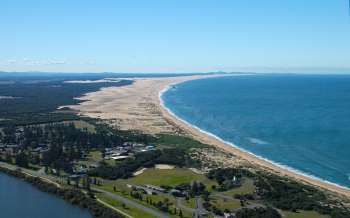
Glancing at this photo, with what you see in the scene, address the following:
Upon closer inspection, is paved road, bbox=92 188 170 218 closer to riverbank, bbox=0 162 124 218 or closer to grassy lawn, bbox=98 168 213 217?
grassy lawn, bbox=98 168 213 217

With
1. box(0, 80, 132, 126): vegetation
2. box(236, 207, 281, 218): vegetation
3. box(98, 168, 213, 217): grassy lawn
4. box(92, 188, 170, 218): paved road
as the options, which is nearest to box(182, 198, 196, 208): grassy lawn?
box(98, 168, 213, 217): grassy lawn

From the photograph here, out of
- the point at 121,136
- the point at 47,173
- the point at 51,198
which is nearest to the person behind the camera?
the point at 51,198

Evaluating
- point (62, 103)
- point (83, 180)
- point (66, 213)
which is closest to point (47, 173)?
point (83, 180)

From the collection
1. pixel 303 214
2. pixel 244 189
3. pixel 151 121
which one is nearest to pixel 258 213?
pixel 303 214

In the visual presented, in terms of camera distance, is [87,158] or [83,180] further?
[87,158]

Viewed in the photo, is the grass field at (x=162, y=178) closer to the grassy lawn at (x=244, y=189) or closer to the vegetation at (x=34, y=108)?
the grassy lawn at (x=244, y=189)

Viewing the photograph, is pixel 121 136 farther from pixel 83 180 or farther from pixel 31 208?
pixel 31 208
